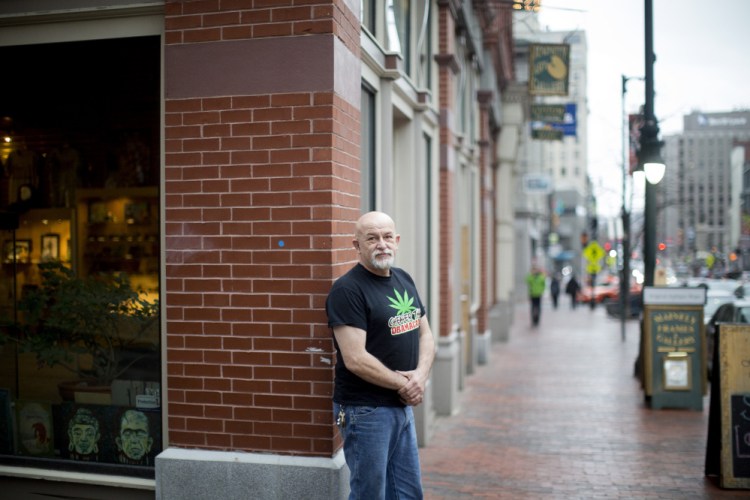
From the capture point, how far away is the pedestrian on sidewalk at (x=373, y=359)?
4109mm

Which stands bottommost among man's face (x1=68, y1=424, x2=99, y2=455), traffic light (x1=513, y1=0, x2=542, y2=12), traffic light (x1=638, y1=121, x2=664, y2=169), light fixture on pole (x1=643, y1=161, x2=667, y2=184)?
man's face (x1=68, y1=424, x2=99, y2=455)

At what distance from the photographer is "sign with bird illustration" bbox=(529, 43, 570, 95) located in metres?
16.6

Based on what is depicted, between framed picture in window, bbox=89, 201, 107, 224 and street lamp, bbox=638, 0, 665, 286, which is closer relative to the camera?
framed picture in window, bbox=89, 201, 107, 224

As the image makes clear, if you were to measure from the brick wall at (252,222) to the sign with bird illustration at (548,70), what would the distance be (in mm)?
12257

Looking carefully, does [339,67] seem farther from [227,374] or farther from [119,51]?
[227,374]

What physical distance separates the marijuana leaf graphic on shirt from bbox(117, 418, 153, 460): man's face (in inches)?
87.1

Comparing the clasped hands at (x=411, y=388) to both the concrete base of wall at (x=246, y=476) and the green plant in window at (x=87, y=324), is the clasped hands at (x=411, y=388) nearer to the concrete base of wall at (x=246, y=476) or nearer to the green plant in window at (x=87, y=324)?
the concrete base of wall at (x=246, y=476)

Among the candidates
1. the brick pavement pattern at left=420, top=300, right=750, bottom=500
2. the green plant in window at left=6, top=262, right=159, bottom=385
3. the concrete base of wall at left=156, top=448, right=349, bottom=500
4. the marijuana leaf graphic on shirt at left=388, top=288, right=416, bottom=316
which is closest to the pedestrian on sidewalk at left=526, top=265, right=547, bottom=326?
the brick pavement pattern at left=420, top=300, right=750, bottom=500

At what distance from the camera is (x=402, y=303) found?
4.32 m

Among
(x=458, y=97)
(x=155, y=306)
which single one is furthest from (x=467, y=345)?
(x=155, y=306)

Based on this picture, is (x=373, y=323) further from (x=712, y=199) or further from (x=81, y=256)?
(x=712, y=199)

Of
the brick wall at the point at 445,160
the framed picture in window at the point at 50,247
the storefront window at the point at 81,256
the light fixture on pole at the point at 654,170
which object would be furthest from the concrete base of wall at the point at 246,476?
the light fixture on pole at the point at 654,170

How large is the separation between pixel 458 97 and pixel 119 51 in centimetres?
708

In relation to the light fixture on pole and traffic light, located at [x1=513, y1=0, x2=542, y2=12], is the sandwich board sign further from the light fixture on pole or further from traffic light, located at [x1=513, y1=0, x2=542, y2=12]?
traffic light, located at [x1=513, y1=0, x2=542, y2=12]
